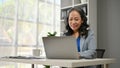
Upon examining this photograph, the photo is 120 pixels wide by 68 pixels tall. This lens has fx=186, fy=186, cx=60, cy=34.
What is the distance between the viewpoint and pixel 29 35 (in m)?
3.53

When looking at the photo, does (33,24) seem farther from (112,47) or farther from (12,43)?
(112,47)

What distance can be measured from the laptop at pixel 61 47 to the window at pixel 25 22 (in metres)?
1.78

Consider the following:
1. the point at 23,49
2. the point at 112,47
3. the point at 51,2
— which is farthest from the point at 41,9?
the point at 112,47

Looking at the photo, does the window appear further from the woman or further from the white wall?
the woman

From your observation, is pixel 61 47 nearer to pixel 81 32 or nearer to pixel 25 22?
pixel 81 32

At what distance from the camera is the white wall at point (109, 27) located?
342 centimetres

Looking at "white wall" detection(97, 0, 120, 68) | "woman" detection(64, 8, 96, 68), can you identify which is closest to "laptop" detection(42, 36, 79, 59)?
"woman" detection(64, 8, 96, 68)

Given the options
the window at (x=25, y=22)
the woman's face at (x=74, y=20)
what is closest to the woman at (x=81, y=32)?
the woman's face at (x=74, y=20)

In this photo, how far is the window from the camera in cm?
316

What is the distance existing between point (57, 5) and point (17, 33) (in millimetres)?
1232

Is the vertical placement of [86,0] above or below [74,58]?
above

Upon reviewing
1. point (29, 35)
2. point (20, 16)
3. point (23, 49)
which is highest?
point (20, 16)

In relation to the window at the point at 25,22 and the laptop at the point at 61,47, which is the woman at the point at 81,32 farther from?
the window at the point at 25,22

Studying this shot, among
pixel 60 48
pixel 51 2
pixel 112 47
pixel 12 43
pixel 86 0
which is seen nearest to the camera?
pixel 60 48
